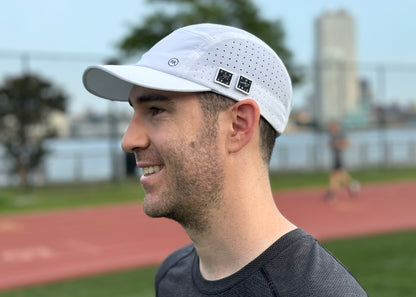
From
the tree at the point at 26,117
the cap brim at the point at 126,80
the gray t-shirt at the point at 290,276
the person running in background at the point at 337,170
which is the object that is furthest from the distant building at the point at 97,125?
the gray t-shirt at the point at 290,276

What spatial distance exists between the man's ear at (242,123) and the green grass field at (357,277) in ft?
15.9

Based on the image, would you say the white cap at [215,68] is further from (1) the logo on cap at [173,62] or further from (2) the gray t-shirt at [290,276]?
(2) the gray t-shirt at [290,276]

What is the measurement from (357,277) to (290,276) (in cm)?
543

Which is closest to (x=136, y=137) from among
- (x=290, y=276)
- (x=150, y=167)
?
(x=150, y=167)

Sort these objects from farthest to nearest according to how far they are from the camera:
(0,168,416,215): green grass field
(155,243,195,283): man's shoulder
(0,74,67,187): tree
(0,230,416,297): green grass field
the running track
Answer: (0,74,67,187): tree < (0,168,416,215): green grass field < the running track < (0,230,416,297): green grass field < (155,243,195,283): man's shoulder

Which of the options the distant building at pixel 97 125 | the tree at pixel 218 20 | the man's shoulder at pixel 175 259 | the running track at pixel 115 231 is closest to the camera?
the man's shoulder at pixel 175 259

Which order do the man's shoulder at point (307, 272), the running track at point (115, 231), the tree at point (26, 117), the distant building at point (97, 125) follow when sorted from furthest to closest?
the distant building at point (97, 125), the tree at point (26, 117), the running track at point (115, 231), the man's shoulder at point (307, 272)

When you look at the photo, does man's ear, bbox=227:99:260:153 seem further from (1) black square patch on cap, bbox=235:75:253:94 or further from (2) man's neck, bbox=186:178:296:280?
(2) man's neck, bbox=186:178:296:280

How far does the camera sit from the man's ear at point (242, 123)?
1482 mm

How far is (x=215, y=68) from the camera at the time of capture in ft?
4.80

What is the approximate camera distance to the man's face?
145cm

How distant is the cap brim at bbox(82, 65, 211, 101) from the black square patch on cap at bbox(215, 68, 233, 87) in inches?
1.5

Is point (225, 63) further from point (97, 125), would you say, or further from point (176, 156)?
point (97, 125)

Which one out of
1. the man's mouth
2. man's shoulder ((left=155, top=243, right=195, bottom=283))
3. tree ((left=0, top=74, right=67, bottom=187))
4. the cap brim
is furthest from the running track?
the man's mouth
